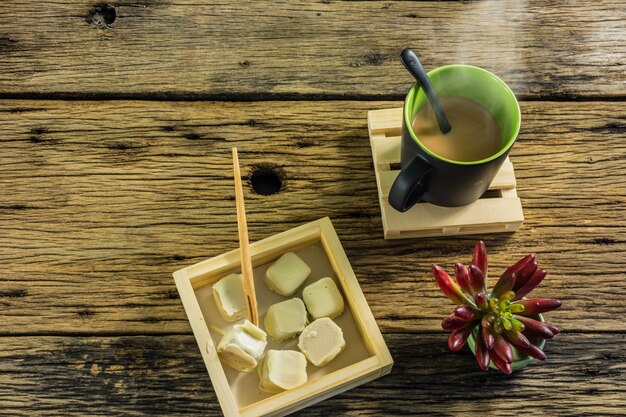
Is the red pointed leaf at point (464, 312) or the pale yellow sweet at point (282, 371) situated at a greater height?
the red pointed leaf at point (464, 312)

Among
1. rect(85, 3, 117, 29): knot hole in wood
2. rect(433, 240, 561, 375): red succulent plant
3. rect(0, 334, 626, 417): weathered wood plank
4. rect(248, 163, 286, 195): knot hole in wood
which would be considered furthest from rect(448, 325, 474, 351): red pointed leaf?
rect(85, 3, 117, 29): knot hole in wood

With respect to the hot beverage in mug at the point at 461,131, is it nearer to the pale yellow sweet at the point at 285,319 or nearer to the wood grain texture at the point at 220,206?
the wood grain texture at the point at 220,206

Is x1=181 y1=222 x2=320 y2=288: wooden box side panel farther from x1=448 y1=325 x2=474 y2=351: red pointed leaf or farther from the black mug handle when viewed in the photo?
x1=448 y1=325 x2=474 y2=351: red pointed leaf

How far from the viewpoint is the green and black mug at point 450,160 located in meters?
0.85

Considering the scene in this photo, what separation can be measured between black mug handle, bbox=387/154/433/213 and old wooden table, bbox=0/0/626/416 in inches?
4.7

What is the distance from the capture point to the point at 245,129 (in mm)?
1056

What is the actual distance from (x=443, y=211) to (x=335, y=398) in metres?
0.30

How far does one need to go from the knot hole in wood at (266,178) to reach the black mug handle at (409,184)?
0.70ft

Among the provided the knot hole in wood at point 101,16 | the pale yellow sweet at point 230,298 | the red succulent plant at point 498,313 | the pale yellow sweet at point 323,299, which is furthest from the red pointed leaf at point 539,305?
the knot hole in wood at point 101,16

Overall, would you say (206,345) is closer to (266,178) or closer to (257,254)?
(257,254)

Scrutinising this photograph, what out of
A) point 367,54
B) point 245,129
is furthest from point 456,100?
point 245,129

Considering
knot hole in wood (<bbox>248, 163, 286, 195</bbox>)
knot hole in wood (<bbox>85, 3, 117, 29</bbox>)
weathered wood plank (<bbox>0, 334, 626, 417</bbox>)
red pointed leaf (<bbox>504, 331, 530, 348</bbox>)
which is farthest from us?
knot hole in wood (<bbox>85, 3, 117, 29</bbox>)

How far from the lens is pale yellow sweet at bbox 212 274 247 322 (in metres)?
0.91

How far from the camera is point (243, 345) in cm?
86
